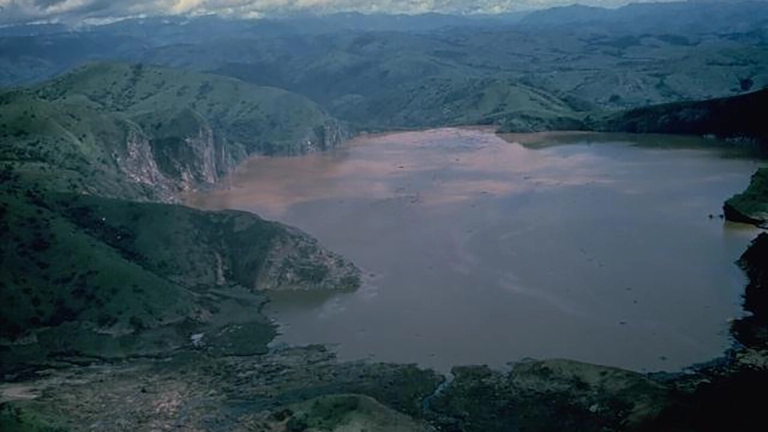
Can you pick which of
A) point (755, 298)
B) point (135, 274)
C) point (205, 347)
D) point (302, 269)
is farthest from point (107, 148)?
point (755, 298)

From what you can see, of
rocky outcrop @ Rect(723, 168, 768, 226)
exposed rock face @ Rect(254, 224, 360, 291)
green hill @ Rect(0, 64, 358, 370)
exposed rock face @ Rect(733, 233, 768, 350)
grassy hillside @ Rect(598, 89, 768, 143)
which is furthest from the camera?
grassy hillside @ Rect(598, 89, 768, 143)

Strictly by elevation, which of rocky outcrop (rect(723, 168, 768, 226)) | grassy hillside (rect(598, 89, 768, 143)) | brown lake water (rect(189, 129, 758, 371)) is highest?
grassy hillside (rect(598, 89, 768, 143))

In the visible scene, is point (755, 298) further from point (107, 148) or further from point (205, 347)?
point (107, 148)

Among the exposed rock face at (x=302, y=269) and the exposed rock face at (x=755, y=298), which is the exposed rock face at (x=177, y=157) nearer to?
the exposed rock face at (x=302, y=269)

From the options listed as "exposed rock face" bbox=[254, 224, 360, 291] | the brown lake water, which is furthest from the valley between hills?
the brown lake water

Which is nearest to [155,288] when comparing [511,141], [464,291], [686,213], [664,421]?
[464,291]

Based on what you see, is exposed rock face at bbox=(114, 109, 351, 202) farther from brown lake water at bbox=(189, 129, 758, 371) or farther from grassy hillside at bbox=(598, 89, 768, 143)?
grassy hillside at bbox=(598, 89, 768, 143)

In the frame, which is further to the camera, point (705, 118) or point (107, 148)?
point (705, 118)

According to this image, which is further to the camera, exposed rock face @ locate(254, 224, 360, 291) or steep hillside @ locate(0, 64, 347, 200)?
steep hillside @ locate(0, 64, 347, 200)
